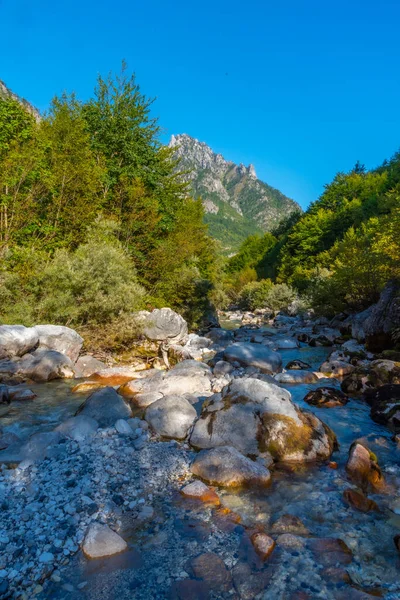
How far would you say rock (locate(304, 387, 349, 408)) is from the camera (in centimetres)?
923

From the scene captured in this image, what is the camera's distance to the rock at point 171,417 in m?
7.18

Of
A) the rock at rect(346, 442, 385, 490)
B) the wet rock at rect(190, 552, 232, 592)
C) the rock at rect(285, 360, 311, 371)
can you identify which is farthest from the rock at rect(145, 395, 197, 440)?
the rock at rect(285, 360, 311, 371)

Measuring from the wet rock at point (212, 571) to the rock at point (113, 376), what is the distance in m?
8.16

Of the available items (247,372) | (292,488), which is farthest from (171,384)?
(292,488)

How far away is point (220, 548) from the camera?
13.0ft

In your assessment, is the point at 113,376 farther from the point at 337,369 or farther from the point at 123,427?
the point at 337,369

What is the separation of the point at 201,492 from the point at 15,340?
9272 millimetres

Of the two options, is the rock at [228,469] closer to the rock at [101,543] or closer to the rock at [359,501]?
the rock at [359,501]

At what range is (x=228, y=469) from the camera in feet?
17.8

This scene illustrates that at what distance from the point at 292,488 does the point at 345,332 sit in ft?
59.0

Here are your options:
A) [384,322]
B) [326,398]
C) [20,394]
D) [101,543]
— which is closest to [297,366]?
[326,398]

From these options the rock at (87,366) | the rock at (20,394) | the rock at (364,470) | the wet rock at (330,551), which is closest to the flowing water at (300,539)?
the wet rock at (330,551)

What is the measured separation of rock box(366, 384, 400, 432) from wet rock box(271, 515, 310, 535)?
421 centimetres

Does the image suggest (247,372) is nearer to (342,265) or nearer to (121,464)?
(121,464)
